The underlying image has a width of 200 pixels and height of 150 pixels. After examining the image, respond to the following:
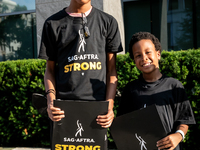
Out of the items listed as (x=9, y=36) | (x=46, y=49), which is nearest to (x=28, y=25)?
(x=9, y=36)

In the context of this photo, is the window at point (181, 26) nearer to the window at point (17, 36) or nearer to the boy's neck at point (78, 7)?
the window at point (17, 36)

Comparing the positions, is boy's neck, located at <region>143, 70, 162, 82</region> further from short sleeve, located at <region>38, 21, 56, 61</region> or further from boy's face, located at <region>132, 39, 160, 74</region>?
short sleeve, located at <region>38, 21, 56, 61</region>

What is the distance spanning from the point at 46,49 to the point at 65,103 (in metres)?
0.50

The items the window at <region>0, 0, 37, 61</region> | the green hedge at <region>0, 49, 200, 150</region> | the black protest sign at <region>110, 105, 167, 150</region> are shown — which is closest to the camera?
the black protest sign at <region>110, 105, 167, 150</region>

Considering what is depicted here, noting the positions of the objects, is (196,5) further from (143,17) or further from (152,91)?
(152,91)

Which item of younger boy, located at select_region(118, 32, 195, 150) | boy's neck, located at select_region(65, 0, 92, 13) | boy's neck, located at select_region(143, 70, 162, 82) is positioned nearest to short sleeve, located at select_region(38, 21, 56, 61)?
boy's neck, located at select_region(65, 0, 92, 13)

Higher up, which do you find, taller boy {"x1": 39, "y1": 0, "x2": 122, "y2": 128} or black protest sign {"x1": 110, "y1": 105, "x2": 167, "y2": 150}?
taller boy {"x1": 39, "y1": 0, "x2": 122, "y2": 128}

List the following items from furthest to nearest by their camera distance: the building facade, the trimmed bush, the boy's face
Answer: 1. the building facade
2. the trimmed bush
3. the boy's face

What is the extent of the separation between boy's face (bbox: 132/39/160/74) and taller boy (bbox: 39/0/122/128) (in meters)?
0.17

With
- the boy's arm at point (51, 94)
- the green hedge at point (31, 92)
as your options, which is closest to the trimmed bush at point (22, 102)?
the green hedge at point (31, 92)

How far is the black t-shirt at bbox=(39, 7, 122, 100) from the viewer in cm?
161

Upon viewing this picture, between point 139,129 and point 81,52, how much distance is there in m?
0.71

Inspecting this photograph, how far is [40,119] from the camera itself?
4.32 metres

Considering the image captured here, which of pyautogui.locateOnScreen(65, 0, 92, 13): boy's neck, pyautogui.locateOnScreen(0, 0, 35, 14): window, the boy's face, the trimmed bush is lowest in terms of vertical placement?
the trimmed bush
